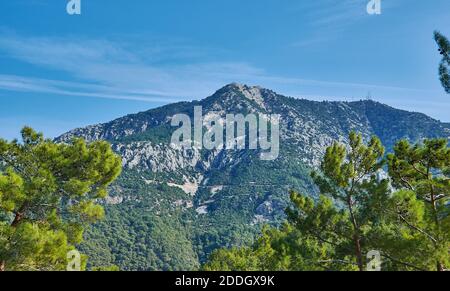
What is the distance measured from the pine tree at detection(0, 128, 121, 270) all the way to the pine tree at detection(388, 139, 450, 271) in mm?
11131

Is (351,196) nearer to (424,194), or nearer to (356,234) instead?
(356,234)

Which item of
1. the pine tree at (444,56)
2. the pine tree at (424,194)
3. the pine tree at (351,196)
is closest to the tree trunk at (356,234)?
the pine tree at (351,196)

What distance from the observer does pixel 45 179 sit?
14.0 m

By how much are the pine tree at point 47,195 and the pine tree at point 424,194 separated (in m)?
11.1

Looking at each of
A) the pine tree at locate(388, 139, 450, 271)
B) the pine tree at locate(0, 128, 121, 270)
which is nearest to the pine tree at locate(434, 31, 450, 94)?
the pine tree at locate(388, 139, 450, 271)

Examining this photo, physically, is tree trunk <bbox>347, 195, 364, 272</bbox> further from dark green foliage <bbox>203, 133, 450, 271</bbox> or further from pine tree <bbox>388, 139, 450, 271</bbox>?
pine tree <bbox>388, 139, 450, 271</bbox>

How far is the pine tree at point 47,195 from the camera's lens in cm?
1288

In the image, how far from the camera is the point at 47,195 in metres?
14.1

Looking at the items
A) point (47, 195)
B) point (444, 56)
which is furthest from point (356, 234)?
point (47, 195)

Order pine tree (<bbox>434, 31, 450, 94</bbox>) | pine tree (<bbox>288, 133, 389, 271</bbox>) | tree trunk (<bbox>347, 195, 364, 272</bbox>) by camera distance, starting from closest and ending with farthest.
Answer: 1. pine tree (<bbox>434, 31, 450, 94</bbox>)
2. pine tree (<bbox>288, 133, 389, 271</bbox>)
3. tree trunk (<bbox>347, 195, 364, 272</bbox>)

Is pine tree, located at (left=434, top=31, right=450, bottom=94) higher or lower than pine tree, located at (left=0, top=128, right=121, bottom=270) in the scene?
higher

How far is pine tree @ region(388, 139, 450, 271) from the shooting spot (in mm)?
10906
